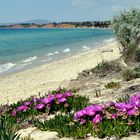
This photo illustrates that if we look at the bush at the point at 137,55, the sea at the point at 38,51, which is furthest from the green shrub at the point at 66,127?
the sea at the point at 38,51

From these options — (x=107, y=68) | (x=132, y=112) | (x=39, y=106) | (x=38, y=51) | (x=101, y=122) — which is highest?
(x=132, y=112)

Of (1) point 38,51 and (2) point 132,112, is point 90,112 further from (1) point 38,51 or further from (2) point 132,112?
(1) point 38,51

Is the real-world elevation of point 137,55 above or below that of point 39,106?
below

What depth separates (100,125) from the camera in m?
7.02

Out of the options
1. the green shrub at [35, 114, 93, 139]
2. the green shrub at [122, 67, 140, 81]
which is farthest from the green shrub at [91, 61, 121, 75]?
the green shrub at [35, 114, 93, 139]

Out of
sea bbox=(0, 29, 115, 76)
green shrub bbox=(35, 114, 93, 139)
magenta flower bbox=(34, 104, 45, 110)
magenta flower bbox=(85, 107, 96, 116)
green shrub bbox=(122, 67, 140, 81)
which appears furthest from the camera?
sea bbox=(0, 29, 115, 76)

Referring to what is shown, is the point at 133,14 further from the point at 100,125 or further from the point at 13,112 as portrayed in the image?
the point at 100,125

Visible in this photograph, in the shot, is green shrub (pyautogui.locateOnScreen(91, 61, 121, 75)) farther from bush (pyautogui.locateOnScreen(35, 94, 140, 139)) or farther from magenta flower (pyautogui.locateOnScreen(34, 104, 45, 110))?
bush (pyautogui.locateOnScreen(35, 94, 140, 139))

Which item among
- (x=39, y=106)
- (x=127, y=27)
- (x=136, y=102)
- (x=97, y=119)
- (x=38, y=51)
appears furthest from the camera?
(x=38, y=51)

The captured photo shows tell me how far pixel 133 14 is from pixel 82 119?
13.6 m

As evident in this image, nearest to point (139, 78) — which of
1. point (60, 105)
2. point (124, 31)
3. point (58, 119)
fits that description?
point (60, 105)

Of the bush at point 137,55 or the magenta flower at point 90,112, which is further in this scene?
the bush at point 137,55

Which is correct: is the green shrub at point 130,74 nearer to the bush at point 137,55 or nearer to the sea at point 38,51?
the bush at point 137,55

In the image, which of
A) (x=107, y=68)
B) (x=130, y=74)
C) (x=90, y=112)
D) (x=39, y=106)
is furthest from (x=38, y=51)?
(x=90, y=112)
